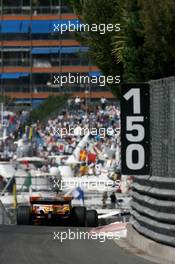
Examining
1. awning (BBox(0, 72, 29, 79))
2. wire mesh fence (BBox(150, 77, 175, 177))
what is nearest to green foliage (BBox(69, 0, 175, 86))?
wire mesh fence (BBox(150, 77, 175, 177))

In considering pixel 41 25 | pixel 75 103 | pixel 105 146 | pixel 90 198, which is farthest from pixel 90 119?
pixel 41 25

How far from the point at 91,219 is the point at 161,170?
10.8 m

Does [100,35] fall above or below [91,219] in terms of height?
above

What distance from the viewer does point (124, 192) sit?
99.9 feet

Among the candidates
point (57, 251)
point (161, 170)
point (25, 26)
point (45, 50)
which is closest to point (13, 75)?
point (25, 26)

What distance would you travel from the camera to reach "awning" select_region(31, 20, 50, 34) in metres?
56.3

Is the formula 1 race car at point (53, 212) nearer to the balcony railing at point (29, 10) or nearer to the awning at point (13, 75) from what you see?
the balcony railing at point (29, 10)

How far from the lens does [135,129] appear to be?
1344 centimetres

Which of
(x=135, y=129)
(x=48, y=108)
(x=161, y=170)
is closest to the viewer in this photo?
(x=161, y=170)

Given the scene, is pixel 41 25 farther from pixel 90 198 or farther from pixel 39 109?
pixel 90 198

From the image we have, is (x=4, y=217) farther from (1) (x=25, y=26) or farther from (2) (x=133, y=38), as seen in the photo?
(1) (x=25, y=26)

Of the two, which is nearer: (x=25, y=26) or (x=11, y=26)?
(x=11, y=26)

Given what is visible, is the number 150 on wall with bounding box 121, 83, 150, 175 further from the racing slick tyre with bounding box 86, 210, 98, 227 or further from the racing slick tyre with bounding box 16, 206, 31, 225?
the racing slick tyre with bounding box 16, 206, 31, 225

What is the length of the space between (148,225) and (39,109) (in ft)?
149
